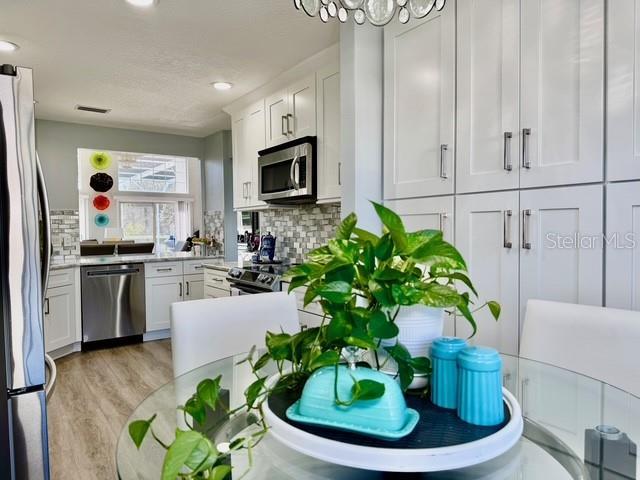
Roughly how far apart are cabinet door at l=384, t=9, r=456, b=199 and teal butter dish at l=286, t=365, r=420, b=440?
146 cm

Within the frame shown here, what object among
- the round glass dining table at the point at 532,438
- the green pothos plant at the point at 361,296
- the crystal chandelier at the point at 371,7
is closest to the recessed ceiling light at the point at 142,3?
the crystal chandelier at the point at 371,7

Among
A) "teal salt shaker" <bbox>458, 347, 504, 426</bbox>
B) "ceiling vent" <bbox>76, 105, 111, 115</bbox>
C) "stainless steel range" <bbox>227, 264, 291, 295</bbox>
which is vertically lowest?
"stainless steel range" <bbox>227, 264, 291, 295</bbox>

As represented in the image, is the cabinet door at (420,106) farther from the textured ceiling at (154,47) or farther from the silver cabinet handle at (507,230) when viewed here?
the textured ceiling at (154,47)

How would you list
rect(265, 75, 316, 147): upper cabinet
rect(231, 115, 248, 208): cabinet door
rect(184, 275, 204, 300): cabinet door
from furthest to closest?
rect(184, 275, 204, 300): cabinet door < rect(231, 115, 248, 208): cabinet door < rect(265, 75, 316, 147): upper cabinet

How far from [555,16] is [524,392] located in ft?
4.56

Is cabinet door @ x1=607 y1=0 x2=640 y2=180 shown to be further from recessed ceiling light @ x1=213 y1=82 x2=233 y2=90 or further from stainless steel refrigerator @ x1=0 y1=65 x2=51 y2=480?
recessed ceiling light @ x1=213 y1=82 x2=233 y2=90

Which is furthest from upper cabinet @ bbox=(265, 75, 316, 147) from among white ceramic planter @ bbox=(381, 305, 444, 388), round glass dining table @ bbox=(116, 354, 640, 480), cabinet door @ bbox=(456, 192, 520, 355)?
white ceramic planter @ bbox=(381, 305, 444, 388)

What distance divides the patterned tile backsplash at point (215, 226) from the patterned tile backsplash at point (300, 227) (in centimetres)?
83

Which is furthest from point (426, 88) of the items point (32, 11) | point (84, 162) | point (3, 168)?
point (84, 162)

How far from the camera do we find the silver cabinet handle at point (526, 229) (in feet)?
5.64

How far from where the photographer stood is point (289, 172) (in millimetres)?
→ 3383

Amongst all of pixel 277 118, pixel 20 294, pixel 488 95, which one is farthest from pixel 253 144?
pixel 20 294

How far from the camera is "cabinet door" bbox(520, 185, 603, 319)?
5.05ft

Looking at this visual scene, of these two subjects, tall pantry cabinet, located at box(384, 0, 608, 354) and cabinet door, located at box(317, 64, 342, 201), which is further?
cabinet door, located at box(317, 64, 342, 201)
